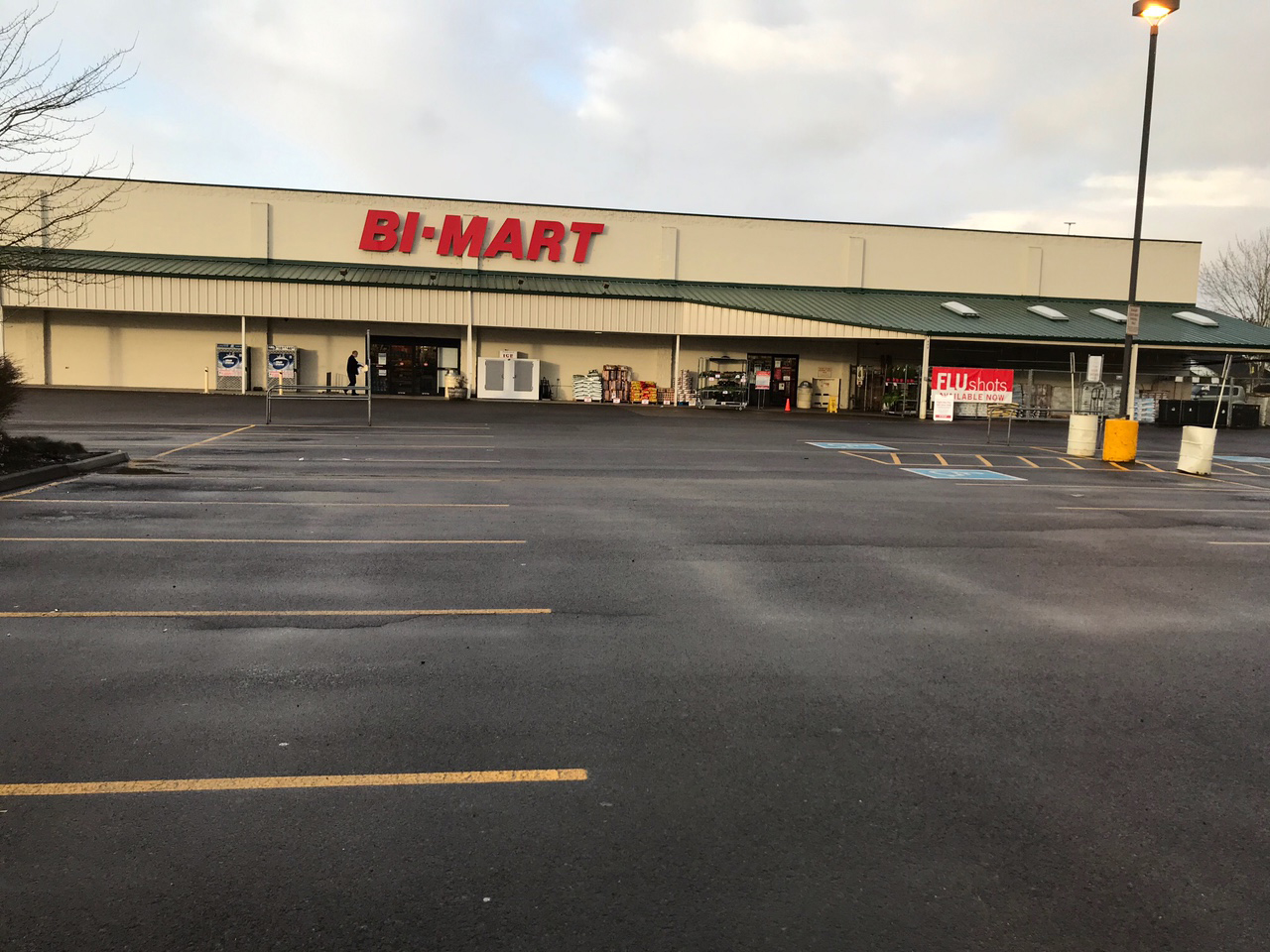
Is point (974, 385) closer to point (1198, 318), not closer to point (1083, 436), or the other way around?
point (1083, 436)

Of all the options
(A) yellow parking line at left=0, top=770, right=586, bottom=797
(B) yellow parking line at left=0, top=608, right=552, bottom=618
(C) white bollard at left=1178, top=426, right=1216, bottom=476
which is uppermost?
(C) white bollard at left=1178, top=426, right=1216, bottom=476

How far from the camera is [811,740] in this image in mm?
4949

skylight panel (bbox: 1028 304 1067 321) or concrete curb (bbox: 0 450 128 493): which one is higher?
skylight panel (bbox: 1028 304 1067 321)

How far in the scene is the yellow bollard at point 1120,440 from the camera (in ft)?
67.3

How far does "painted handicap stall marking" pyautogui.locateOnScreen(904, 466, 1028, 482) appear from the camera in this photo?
57.2 ft

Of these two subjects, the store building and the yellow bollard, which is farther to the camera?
the store building

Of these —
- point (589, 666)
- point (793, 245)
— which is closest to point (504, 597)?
point (589, 666)

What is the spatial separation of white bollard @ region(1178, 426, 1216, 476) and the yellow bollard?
3.92 ft

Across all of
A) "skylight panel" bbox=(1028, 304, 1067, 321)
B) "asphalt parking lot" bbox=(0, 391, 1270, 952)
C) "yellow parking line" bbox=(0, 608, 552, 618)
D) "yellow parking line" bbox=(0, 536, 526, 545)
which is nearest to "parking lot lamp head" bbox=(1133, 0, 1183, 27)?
"asphalt parking lot" bbox=(0, 391, 1270, 952)

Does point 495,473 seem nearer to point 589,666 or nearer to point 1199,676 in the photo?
point 589,666

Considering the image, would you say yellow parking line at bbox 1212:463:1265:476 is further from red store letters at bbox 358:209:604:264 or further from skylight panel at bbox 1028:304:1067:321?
A: red store letters at bbox 358:209:604:264

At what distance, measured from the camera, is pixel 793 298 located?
41.7 meters

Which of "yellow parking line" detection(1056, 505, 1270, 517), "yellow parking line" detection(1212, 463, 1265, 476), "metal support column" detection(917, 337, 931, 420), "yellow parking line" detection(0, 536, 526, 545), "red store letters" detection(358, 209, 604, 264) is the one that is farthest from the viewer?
"red store letters" detection(358, 209, 604, 264)

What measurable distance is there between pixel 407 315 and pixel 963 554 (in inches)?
1230
